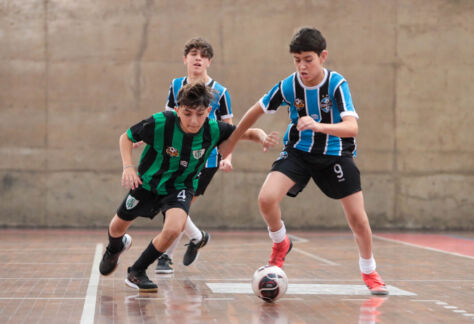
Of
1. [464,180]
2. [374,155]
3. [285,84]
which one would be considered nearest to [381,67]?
[374,155]

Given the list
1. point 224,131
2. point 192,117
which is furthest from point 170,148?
point 224,131

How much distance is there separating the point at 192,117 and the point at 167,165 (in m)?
0.46

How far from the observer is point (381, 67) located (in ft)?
44.8

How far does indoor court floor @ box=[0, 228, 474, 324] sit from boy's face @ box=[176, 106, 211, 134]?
1264 millimetres

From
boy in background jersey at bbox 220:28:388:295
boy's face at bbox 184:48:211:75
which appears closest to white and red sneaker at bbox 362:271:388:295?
boy in background jersey at bbox 220:28:388:295

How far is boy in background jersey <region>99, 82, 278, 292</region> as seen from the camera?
538 centimetres

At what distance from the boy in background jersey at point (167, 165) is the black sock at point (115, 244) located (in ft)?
0.93

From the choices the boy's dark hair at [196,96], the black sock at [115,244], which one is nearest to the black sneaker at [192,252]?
the black sock at [115,244]

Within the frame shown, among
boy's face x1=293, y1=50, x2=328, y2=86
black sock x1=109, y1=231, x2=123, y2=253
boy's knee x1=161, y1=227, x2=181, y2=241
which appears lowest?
black sock x1=109, y1=231, x2=123, y2=253

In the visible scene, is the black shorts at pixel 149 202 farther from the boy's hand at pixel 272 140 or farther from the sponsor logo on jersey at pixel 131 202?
the boy's hand at pixel 272 140

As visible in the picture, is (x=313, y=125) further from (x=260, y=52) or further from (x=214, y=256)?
(x=260, y=52)

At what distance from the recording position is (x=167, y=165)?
218 inches

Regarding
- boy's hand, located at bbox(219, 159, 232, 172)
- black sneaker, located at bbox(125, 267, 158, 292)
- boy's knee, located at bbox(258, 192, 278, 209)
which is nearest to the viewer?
black sneaker, located at bbox(125, 267, 158, 292)

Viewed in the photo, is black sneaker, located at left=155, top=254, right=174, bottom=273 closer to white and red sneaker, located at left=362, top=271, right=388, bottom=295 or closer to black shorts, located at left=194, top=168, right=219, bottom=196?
black shorts, located at left=194, top=168, right=219, bottom=196
